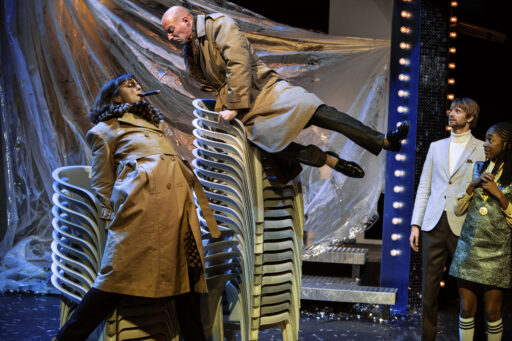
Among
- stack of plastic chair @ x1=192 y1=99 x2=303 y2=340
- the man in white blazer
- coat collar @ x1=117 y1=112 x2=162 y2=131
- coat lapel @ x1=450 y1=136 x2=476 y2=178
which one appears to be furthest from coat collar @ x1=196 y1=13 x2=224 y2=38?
coat lapel @ x1=450 y1=136 x2=476 y2=178

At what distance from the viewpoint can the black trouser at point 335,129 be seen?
10.8ft

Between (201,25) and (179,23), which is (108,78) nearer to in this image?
(179,23)

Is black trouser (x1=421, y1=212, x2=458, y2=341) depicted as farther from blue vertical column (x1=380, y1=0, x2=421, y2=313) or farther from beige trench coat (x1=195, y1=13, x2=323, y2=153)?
beige trench coat (x1=195, y1=13, x2=323, y2=153)

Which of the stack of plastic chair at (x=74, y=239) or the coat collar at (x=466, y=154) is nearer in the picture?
the stack of plastic chair at (x=74, y=239)

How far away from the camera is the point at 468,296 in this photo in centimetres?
394

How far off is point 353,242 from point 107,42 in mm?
2996

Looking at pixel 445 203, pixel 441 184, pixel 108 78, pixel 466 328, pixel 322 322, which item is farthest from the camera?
pixel 108 78

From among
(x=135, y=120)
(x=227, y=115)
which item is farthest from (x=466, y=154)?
(x=135, y=120)

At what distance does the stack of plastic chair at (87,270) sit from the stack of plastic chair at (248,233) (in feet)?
1.31

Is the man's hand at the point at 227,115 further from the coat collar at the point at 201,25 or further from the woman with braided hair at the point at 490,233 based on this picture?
the woman with braided hair at the point at 490,233

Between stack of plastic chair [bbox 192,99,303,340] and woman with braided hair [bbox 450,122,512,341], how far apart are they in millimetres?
1128

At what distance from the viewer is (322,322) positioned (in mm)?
4965

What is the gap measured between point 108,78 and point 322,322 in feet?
9.28

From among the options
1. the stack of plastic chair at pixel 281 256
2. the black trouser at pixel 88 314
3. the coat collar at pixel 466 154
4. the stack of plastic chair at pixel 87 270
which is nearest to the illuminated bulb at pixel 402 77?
the coat collar at pixel 466 154
